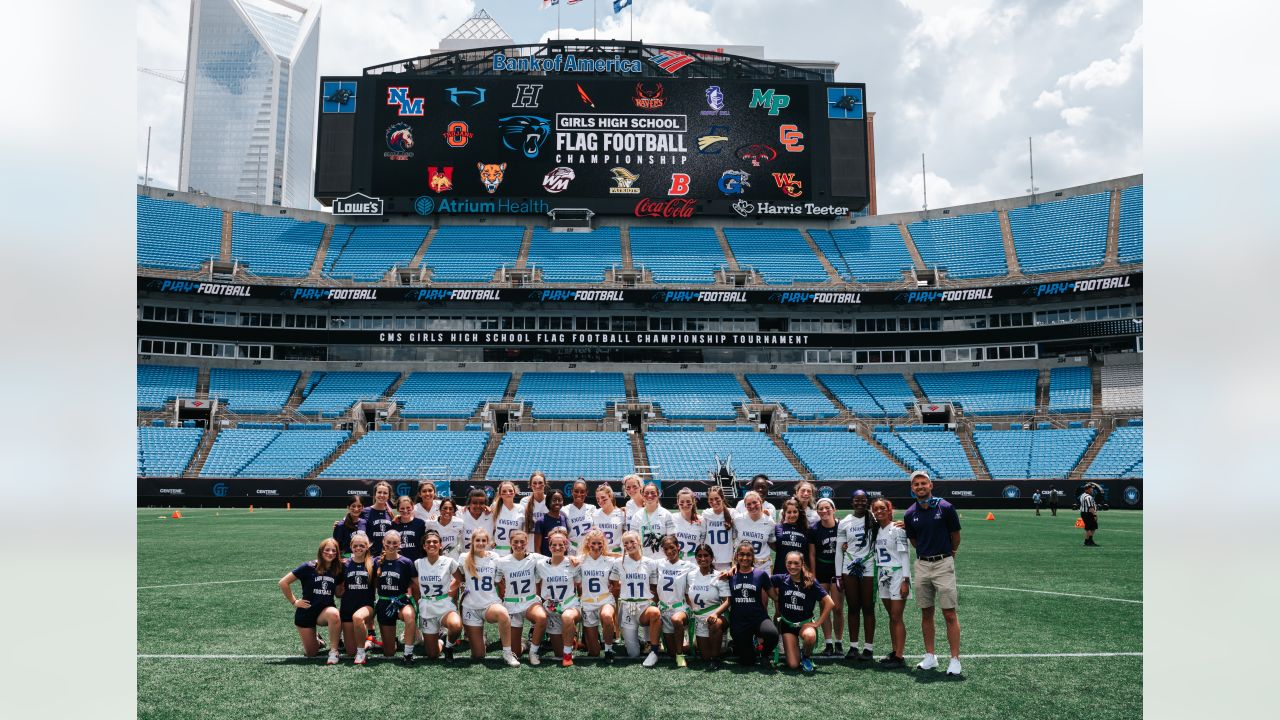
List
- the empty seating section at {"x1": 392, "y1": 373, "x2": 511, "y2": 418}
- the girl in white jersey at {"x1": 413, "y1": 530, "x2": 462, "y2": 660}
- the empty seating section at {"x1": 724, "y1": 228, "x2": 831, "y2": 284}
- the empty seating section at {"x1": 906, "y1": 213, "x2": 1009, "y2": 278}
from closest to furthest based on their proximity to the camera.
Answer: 1. the girl in white jersey at {"x1": 413, "y1": 530, "x2": 462, "y2": 660}
2. the empty seating section at {"x1": 392, "y1": 373, "x2": 511, "y2": 418}
3. the empty seating section at {"x1": 906, "y1": 213, "x2": 1009, "y2": 278}
4. the empty seating section at {"x1": 724, "y1": 228, "x2": 831, "y2": 284}

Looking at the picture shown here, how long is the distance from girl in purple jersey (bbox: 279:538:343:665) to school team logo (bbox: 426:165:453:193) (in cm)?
4305

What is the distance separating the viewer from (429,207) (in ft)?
163

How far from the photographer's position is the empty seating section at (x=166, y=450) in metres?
33.0

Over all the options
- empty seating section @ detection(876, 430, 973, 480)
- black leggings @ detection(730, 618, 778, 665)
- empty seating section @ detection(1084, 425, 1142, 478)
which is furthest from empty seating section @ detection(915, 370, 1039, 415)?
black leggings @ detection(730, 618, 778, 665)

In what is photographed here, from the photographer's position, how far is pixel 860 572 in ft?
29.8

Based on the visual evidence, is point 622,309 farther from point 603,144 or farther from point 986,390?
point 986,390

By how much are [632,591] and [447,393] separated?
3511cm

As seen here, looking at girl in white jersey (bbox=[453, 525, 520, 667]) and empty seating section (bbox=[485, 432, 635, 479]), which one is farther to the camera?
empty seating section (bbox=[485, 432, 635, 479])

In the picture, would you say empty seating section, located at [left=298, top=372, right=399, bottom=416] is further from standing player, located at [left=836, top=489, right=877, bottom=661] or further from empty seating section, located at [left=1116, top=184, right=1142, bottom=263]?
empty seating section, located at [left=1116, top=184, right=1142, bottom=263]

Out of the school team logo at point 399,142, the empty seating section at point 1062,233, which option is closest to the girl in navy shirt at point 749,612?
the empty seating section at point 1062,233

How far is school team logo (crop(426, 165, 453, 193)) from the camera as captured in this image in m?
49.0

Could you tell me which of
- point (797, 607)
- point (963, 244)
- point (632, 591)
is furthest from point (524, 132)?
point (797, 607)

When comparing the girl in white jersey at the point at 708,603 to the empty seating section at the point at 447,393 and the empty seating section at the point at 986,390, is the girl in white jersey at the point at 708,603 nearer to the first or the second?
the empty seating section at the point at 447,393

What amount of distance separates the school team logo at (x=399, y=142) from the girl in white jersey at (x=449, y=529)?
1688 inches
